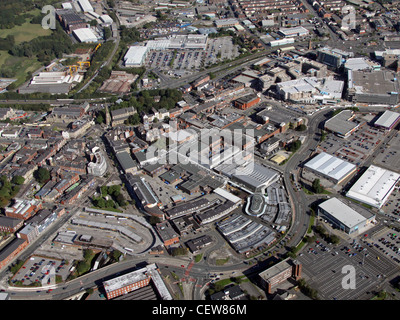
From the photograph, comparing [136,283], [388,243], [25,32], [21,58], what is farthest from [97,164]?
[25,32]

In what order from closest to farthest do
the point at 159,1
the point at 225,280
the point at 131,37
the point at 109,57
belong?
1. the point at 225,280
2. the point at 109,57
3. the point at 131,37
4. the point at 159,1

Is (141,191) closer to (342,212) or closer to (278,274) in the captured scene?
(278,274)

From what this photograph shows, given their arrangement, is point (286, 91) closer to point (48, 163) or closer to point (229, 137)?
point (229, 137)

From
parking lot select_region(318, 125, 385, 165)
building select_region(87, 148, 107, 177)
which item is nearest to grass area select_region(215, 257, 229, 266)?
building select_region(87, 148, 107, 177)

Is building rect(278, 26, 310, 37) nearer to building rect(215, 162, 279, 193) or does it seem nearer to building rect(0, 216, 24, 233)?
building rect(215, 162, 279, 193)

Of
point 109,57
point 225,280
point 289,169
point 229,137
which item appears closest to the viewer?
point 225,280

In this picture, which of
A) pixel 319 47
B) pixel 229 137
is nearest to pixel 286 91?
pixel 229 137
